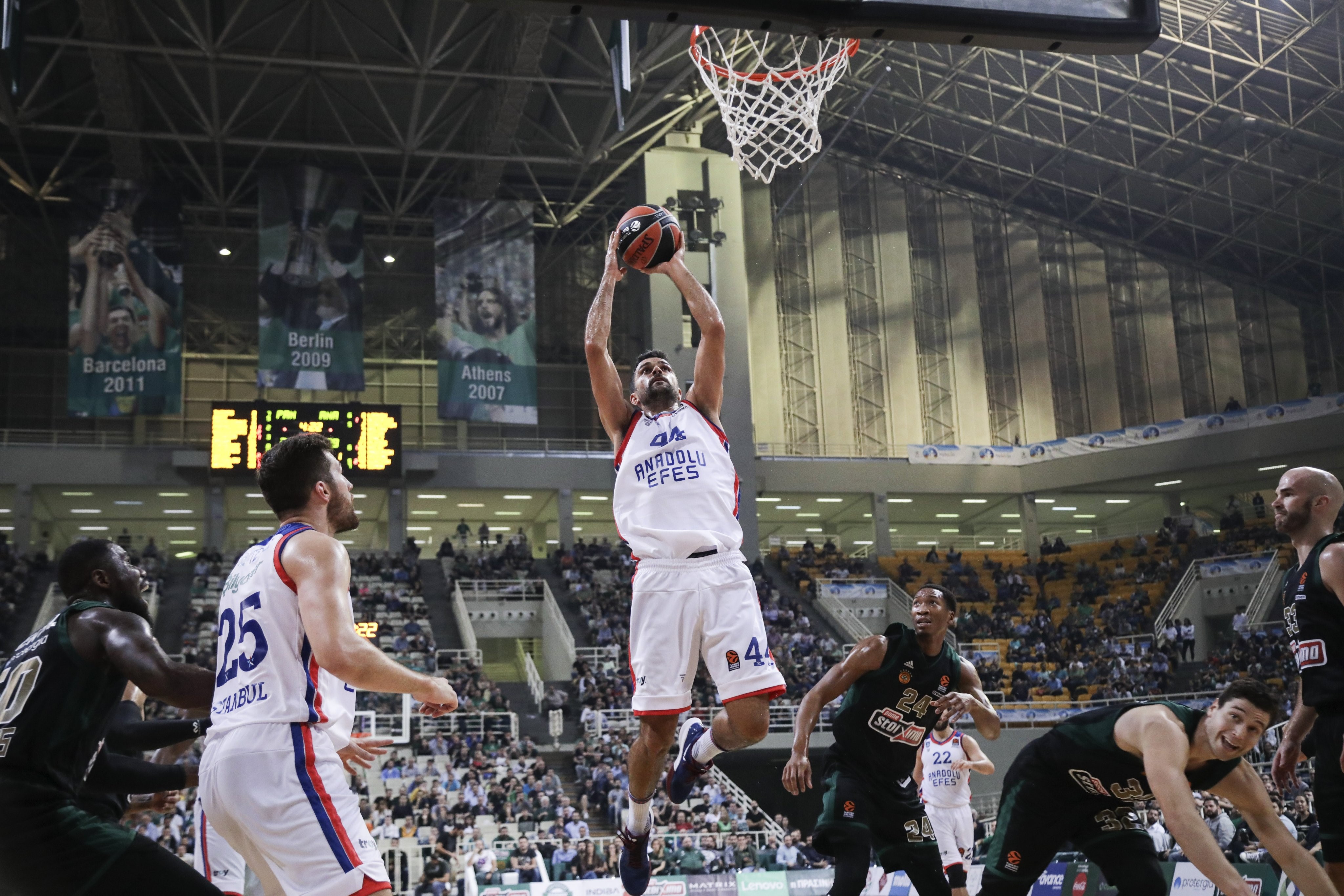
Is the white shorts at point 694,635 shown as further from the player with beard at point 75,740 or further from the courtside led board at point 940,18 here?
the courtside led board at point 940,18

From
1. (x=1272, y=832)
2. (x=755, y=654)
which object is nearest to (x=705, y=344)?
(x=755, y=654)

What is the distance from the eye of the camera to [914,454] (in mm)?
39500

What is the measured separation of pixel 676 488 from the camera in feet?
21.9

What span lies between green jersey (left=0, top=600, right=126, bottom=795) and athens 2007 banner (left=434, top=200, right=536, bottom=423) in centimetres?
2430

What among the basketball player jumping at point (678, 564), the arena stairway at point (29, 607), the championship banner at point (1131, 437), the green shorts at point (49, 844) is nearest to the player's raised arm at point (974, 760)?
the basketball player jumping at point (678, 564)

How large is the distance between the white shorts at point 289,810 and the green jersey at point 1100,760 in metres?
3.48

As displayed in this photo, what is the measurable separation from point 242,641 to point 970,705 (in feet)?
13.5

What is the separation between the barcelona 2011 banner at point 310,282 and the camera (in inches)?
1164

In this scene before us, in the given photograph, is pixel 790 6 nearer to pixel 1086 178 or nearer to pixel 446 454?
pixel 446 454

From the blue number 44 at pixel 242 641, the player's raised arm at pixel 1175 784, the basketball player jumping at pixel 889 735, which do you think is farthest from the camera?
the basketball player jumping at pixel 889 735

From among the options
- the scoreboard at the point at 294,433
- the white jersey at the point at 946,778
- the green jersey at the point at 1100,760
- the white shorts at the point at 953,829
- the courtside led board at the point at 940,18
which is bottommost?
the white shorts at the point at 953,829

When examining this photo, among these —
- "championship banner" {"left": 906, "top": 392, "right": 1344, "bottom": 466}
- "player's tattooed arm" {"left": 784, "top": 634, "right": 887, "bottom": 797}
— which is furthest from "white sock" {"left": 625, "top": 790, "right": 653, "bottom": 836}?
"championship banner" {"left": 906, "top": 392, "right": 1344, "bottom": 466}

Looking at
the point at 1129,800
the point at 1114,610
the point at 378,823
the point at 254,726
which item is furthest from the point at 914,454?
the point at 254,726

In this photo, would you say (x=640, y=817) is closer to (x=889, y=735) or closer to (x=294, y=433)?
(x=889, y=735)
